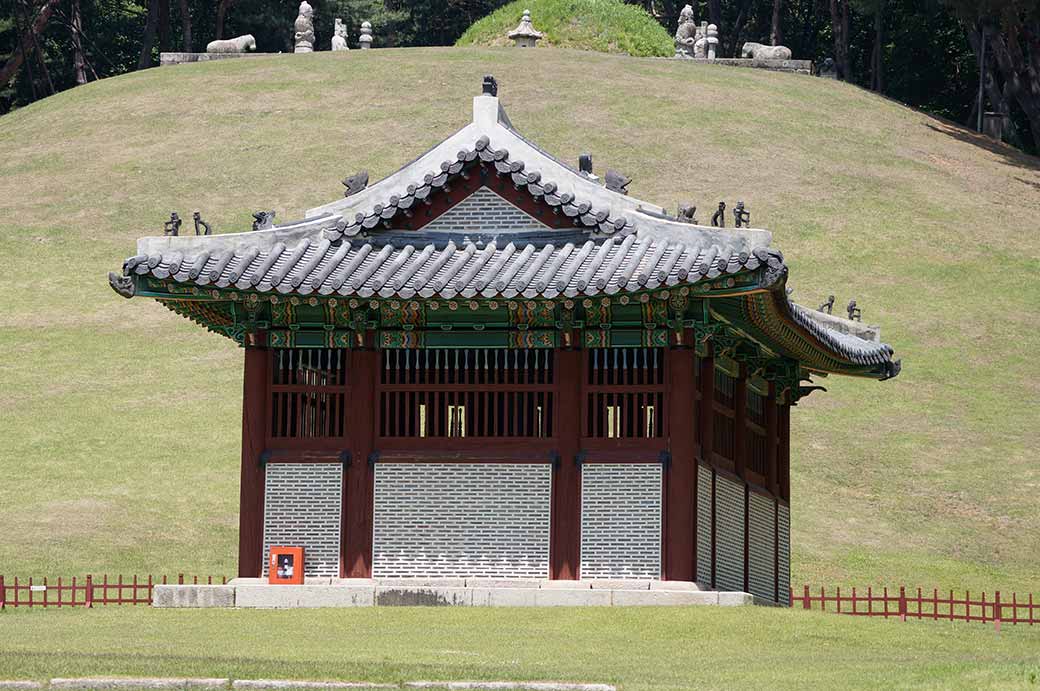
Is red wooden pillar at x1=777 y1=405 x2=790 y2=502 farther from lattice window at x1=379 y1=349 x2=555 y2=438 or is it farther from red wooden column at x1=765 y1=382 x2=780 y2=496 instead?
lattice window at x1=379 y1=349 x2=555 y2=438

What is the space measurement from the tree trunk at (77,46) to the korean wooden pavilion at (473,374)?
2678 inches

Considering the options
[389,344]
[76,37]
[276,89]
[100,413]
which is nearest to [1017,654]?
[389,344]

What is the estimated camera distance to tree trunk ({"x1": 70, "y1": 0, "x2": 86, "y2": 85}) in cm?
9094

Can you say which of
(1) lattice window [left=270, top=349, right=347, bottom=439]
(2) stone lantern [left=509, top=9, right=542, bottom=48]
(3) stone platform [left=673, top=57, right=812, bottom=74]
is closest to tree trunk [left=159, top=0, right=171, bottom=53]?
(2) stone lantern [left=509, top=9, right=542, bottom=48]

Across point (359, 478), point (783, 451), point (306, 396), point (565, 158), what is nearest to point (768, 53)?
point (565, 158)

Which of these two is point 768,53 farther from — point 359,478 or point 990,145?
point 359,478

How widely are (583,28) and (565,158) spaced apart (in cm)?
2236

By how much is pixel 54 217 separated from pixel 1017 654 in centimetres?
4802

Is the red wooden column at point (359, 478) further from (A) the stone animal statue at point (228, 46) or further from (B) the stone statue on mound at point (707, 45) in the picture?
(A) the stone animal statue at point (228, 46)

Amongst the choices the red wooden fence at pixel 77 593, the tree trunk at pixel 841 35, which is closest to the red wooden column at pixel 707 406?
the red wooden fence at pixel 77 593

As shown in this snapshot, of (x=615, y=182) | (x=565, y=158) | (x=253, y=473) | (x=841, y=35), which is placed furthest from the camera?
(x=841, y=35)

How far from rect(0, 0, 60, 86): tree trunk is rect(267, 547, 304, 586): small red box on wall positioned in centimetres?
6415

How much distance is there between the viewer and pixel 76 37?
91750 mm

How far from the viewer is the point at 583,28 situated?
8556 cm
